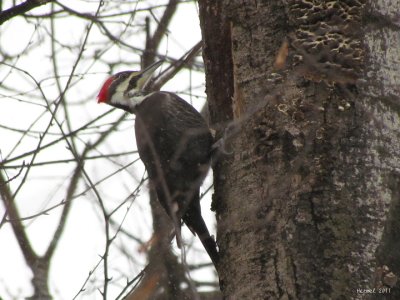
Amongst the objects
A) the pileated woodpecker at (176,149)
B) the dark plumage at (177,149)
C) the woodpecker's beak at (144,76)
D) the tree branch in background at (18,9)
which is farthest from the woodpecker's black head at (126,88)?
the tree branch in background at (18,9)

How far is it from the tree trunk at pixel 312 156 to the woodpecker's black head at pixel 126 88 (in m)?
1.64

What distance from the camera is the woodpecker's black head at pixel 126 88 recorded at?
4.75m

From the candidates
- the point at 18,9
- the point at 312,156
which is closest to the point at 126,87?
the point at 18,9

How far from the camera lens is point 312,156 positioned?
8.70 ft

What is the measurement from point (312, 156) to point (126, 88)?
2.39 meters

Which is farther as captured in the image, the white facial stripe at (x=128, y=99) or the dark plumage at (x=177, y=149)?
the white facial stripe at (x=128, y=99)

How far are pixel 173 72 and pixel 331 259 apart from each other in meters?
2.54

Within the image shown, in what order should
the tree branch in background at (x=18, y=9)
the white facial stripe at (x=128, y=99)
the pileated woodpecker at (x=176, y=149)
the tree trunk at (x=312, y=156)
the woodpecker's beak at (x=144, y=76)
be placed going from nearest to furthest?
the tree trunk at (x=312, y=156), the tree branch in background at (x=18, y=9), the pileated woodpecker at (x=176, y=149), the white facial stripe at (x=128, y=99), the woodpecker's beak at (x=144, y=76)

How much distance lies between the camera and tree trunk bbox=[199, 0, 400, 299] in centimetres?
246

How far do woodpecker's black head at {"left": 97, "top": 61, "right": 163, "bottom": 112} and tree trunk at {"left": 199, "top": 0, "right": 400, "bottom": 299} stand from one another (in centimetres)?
164

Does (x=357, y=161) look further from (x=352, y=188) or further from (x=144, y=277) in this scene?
(x=144, y=277)

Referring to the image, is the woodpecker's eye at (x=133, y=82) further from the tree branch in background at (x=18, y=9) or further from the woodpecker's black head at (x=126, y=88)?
the tree branch in background at (x=18, y=9)

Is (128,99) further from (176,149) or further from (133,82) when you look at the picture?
(176,149)

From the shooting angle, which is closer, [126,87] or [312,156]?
[312,156]
